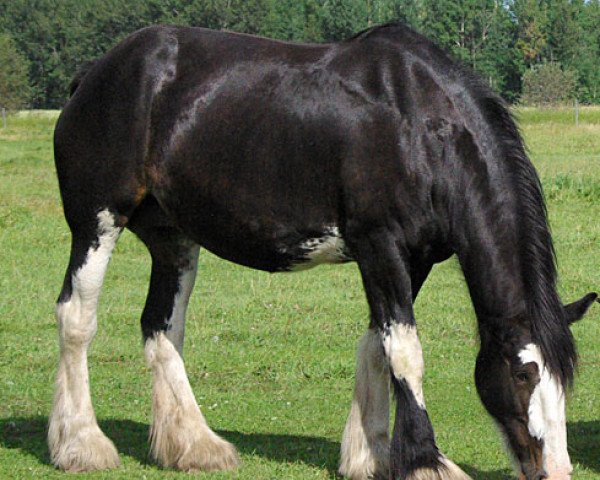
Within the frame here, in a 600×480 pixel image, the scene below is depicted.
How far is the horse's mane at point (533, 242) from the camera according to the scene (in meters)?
4.86

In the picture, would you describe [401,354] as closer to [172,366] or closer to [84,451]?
[172,366]

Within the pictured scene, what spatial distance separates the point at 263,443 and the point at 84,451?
1082 millimetres

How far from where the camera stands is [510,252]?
16.6ft

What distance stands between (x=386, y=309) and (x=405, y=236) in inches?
14.3

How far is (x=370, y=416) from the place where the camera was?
5.77 metres

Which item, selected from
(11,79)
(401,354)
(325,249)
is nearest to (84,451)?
(325,249)

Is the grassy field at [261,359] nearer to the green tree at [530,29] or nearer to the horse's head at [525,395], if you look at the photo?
the horse's head at [525,395]

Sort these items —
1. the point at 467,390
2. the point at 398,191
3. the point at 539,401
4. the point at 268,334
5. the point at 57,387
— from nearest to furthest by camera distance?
the point at 539,401
the point at 398,191
the point at 57,387
the point at 467,390
the point at 268,334

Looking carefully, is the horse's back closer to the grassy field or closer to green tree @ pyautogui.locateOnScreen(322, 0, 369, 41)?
the grassy field

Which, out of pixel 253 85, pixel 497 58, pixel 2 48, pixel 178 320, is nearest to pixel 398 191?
pixel 253 85

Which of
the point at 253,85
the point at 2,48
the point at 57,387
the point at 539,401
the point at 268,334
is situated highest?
the point at 253,85

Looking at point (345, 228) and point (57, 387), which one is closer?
point (345, 228)

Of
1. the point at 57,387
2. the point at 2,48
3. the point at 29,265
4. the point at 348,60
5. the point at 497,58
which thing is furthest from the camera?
the point at 497,58

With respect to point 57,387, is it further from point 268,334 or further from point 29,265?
point 29,265
